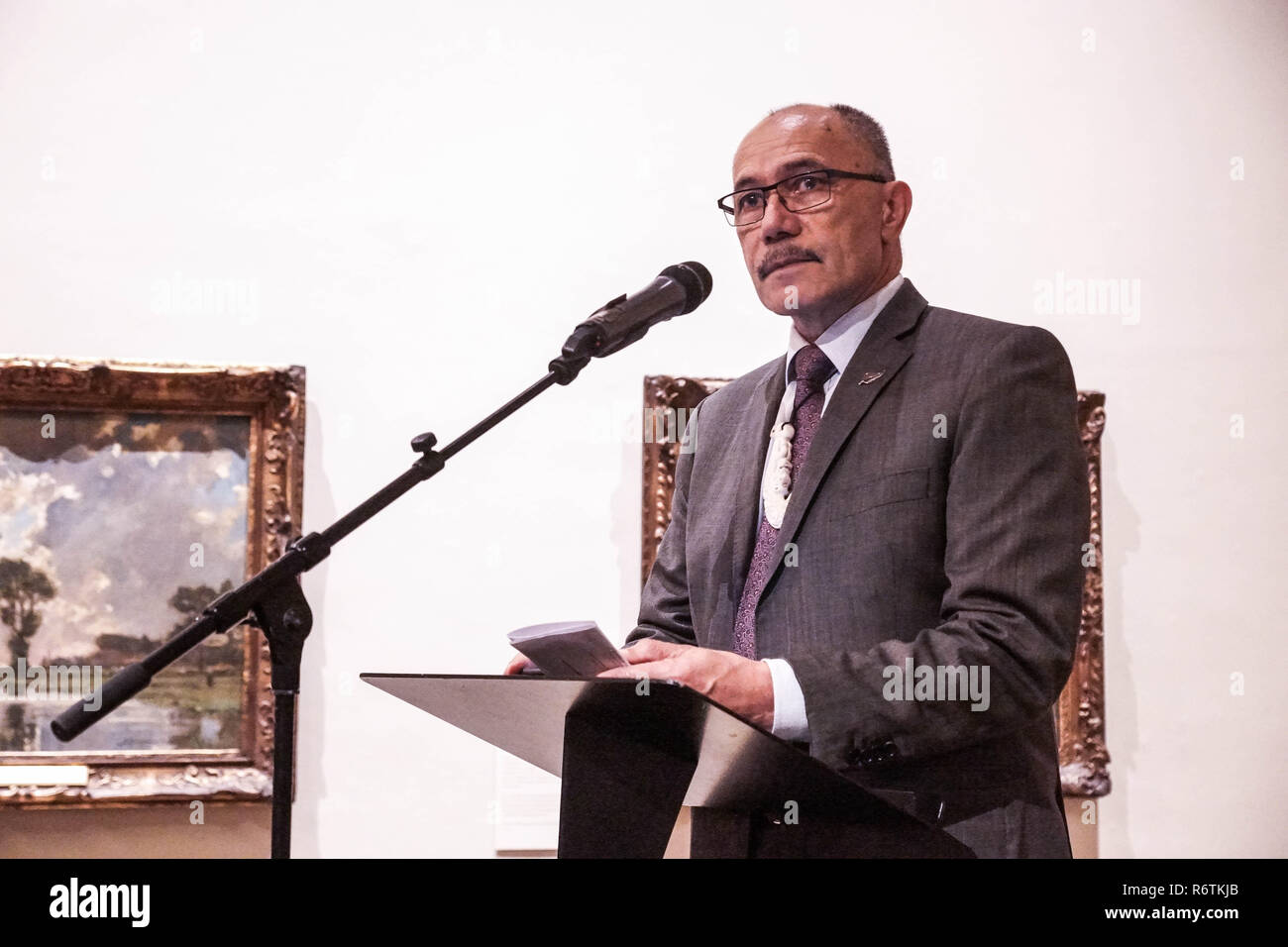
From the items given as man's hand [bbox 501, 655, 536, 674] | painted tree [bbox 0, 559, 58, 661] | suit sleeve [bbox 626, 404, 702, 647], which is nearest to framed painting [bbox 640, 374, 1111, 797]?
suit sleeve [bbox 626, 404, 702, 647]

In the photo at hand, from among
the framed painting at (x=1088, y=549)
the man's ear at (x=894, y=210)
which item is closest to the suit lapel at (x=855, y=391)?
the man's ear at (x=894, y=210)

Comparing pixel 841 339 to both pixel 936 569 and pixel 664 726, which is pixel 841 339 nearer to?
pixel 936 569

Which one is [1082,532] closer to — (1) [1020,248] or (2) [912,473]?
(2) [912,473]

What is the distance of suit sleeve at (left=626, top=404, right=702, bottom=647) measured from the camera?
239cm

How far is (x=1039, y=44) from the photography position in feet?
12.0

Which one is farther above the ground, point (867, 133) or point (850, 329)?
point (867, 133)

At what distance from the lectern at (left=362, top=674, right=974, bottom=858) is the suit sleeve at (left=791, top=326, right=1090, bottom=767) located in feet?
0.39

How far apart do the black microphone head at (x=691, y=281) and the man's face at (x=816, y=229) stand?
19 cm

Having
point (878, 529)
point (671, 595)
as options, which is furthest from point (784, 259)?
point (671, 595)

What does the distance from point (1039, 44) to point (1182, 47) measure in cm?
43

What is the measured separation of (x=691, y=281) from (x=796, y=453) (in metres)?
0.34

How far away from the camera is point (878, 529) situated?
1.96 metres
